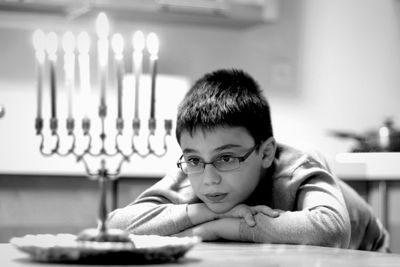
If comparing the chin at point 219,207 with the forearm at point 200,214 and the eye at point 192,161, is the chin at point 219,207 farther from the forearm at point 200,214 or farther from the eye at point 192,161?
the eye at point 192,161

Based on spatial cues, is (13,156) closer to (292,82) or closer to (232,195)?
(292,82)

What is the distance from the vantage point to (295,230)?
170cm

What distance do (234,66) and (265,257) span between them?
261cm

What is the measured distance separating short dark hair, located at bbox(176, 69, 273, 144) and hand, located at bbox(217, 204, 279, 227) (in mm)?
231

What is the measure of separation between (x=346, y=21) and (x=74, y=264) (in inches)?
127

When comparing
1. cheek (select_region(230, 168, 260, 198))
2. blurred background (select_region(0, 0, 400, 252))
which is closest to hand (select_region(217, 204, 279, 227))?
cheek (select_region(230, 168, 260, 198))

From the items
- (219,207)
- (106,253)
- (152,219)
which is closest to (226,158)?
(219,207)

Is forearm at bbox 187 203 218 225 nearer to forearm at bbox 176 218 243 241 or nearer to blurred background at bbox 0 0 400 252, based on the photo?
forearm at bbox 176 218 243 241

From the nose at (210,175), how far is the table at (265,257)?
0.30m

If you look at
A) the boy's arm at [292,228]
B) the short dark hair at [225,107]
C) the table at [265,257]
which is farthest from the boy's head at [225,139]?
the table at [265,257]

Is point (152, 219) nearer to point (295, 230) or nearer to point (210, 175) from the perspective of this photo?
point (210, 175)

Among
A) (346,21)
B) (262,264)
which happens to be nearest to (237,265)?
(262,264)

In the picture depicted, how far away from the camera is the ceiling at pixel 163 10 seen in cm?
319

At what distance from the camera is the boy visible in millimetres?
1716
